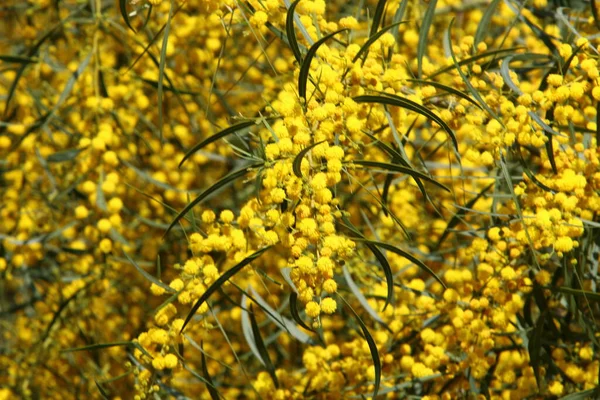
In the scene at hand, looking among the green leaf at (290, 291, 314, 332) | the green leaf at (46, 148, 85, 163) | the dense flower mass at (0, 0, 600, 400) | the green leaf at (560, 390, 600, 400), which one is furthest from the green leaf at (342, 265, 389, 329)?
the green leaf at (46, 148, 85, 163)

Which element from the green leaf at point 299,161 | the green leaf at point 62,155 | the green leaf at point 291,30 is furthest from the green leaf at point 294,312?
the green leaf at point 62,155

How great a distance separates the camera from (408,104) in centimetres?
110

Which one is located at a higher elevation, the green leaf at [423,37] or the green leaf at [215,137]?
the green leaf at [423,37]

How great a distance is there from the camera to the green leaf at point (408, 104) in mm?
1086

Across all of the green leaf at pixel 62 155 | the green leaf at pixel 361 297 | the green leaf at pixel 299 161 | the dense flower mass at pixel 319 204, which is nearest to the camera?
the green leaf at pixel 299 161

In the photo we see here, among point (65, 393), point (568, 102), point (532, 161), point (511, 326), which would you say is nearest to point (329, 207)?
point (568, 102)

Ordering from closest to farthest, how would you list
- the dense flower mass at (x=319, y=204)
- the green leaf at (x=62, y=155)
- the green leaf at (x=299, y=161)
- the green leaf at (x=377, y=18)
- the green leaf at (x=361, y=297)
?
the green leaf at (x=299, y=161) → the dense flower mass at (x=319, y=204) → the green leaf at (x=377, y=18) → the green leaf at (x=361, y=297) → the green leaf at (x=62, y=155)

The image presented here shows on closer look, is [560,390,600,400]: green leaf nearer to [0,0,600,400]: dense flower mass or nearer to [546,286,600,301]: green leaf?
[0,0,600,400]: dense flower mass

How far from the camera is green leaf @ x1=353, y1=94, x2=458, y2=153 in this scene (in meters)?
1.09

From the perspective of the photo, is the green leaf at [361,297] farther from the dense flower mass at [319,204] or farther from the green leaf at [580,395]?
the green leaf at [580,395]

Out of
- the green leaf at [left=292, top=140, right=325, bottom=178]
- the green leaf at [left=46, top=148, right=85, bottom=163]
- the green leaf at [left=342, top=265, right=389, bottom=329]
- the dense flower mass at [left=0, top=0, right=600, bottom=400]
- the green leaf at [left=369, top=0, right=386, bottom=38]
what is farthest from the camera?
the green leaf at [left=46, top=148, right=85, bottom=163]

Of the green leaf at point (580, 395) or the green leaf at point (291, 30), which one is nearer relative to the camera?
the green leaf at point (291, 30)

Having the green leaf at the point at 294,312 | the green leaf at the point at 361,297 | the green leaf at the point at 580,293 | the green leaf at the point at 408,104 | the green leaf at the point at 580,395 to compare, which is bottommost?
the green leaf at the point at 580,395

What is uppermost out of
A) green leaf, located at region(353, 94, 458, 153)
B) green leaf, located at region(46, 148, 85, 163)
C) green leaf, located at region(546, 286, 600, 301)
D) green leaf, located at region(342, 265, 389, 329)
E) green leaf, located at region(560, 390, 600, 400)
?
green leaf, located at region(353, 94, 458, 153)
